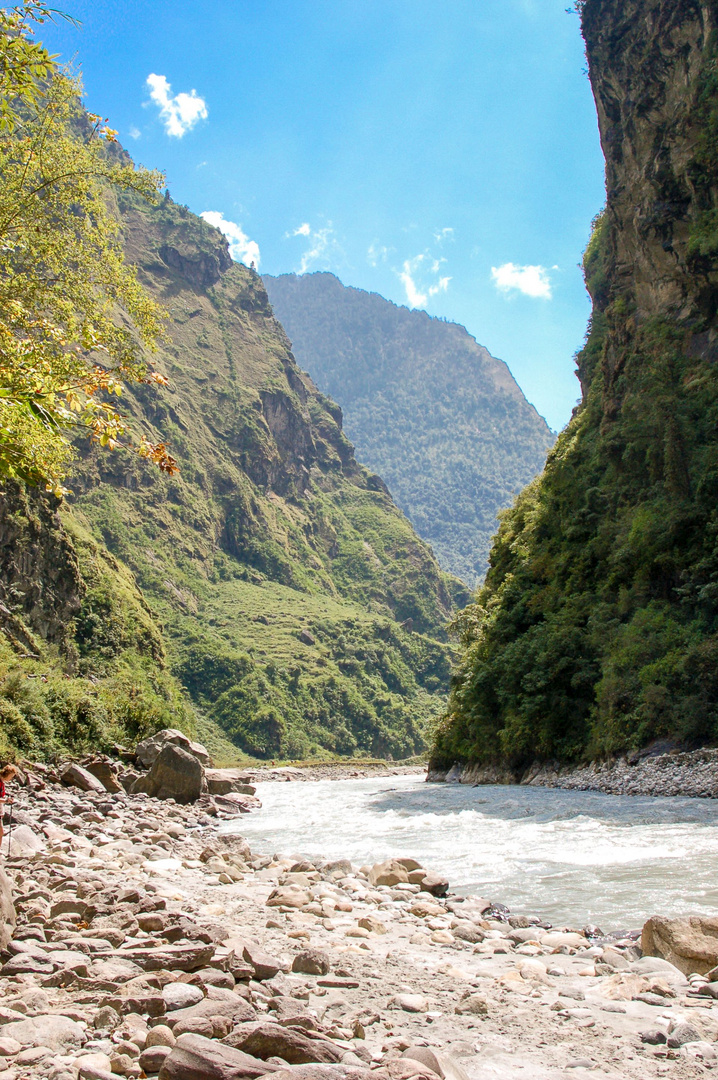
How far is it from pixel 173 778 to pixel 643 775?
45.3ft

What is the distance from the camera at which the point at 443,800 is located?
2292 cm

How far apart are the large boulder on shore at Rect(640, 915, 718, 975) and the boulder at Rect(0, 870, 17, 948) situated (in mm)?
5047

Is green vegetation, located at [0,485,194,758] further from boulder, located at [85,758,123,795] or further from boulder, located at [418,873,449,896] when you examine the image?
boulder, located at [418,873,449,896]

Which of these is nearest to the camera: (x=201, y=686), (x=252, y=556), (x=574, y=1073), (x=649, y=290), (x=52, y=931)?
(x=574, y=1073)

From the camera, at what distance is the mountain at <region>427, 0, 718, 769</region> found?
24812mm

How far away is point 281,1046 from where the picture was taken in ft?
12.3

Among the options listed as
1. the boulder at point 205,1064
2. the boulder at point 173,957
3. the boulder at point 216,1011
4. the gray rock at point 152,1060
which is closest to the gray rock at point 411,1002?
the boulder at point 216,1011

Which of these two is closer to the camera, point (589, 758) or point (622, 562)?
point (589, 758)

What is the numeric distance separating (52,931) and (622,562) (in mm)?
26953


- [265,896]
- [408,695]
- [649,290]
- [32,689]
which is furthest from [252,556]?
[265,896]

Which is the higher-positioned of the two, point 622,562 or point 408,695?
point 622,562

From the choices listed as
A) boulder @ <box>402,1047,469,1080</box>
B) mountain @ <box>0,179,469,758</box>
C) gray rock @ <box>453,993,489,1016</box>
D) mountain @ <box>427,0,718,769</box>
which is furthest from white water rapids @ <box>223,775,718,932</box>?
mountain @ <box>0,179,469,758</box>

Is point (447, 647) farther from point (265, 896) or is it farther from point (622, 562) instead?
point (265, 896)

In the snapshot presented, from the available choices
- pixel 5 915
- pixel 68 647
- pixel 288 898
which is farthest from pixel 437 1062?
pixel 68 647
